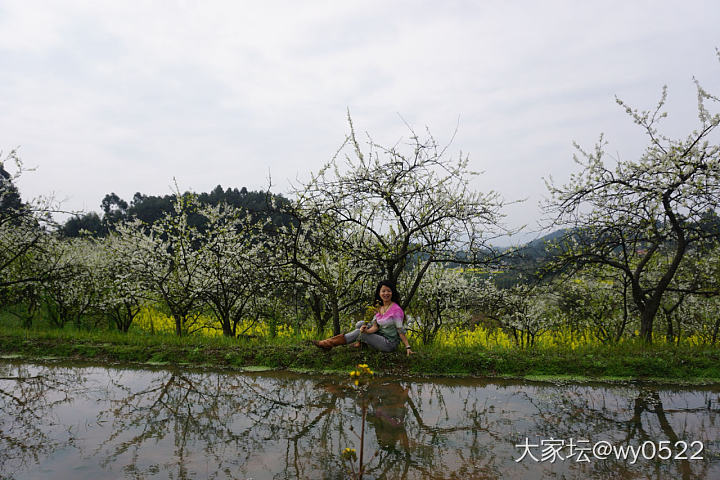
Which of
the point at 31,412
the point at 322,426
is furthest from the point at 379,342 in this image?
the point at 31,412

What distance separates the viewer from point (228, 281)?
11797mm

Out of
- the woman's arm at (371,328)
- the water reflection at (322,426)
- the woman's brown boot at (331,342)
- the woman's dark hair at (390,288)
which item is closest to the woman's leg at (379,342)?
the woman's arm at (371,328)

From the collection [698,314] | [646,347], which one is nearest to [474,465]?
[646,347]

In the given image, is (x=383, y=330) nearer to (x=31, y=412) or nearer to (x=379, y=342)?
(x=379, y=342)

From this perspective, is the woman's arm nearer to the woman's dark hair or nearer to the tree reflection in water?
the woman's dark hair

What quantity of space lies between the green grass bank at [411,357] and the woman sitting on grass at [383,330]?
17 cm

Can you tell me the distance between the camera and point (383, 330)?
25.6 feet

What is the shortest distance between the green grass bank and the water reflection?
58 cm

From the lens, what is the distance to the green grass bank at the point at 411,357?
22.4ft

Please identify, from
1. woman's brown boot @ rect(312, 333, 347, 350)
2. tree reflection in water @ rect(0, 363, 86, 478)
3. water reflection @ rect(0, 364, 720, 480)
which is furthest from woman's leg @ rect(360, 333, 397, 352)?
tree reflection in water @ rect(0, 363, 86, 478)

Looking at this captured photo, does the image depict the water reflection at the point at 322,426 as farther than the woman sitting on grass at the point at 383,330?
No

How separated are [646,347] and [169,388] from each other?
791cm

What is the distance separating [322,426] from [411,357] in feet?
10.0

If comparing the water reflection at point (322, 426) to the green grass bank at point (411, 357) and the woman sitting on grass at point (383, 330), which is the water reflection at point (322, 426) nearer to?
the green grass bank at point (411, 357)
